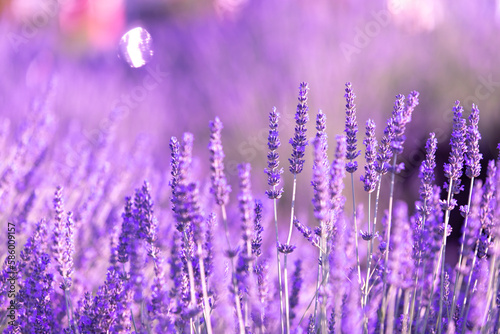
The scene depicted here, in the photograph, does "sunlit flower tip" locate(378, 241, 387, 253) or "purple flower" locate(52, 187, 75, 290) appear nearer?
"purple flower" locate(52, 187, 75, 290)

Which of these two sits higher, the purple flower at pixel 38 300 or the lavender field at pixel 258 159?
the lavender field at pixel 258 159

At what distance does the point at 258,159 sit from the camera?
3.85 m

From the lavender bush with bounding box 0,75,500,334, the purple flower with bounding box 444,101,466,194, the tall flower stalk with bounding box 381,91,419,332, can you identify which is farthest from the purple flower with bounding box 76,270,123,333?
the purple flower with bounding box 444,101,466,194

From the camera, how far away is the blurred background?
387 cm

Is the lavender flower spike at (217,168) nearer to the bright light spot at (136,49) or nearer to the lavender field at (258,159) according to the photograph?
the lavender field at (258,159)

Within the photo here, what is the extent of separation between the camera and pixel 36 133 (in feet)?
8.97

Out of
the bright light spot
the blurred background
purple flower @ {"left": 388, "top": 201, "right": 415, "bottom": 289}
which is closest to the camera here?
purple flower @ {"left": 388, "top": 201, "right": 415, "bottom": 289}

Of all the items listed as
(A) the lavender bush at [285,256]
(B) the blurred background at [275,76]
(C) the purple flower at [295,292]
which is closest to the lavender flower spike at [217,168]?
(A) the lavender bush at [285,256]

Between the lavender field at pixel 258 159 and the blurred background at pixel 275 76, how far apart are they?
17 millimetres

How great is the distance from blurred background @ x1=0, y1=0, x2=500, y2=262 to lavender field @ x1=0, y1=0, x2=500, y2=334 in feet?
0.06

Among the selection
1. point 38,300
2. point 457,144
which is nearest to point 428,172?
point 457,144

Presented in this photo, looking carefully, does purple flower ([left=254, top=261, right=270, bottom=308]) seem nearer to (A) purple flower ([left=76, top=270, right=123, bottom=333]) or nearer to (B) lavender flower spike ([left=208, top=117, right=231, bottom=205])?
(B) lavender flower spike ([left=208, top=117, right=231, bottom=205])

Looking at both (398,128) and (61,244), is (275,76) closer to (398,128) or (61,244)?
(398,128)

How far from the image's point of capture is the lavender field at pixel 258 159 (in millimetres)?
1330
